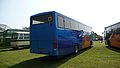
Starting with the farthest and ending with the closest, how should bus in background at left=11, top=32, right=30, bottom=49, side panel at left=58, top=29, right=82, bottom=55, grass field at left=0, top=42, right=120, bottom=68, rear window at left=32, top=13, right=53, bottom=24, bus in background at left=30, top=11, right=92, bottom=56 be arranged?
bus in background at left=11, top=32, right=30, bottom=49, side panel at left=58, top=29, right=82, bottom=55, rear window at left=32, top=13, right=53, bottom=24, bus in background at left=30, top=11, right=92, bottom=56, grass field at left=0, top=42, right=120, bottom=68

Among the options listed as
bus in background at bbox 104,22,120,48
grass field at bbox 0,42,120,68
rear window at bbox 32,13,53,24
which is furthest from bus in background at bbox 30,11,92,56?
bus in background at bbox 104,22,120,48

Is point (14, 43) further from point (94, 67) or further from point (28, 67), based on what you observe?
point (94, 67)

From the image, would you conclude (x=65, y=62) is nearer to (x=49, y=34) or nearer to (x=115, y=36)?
(x=49, y=34)

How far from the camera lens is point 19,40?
16.5 m

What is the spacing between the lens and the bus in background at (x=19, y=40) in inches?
636

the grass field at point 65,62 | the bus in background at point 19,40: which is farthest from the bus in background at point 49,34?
the bus in background at point 19,40

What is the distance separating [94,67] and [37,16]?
594cm

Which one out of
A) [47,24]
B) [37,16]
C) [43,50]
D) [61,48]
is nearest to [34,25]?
[37,16]

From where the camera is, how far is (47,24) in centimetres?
780

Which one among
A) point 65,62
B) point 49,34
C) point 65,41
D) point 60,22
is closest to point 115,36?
point 65,41

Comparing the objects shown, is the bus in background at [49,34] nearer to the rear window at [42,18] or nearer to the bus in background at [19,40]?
the rear window at [42,18]

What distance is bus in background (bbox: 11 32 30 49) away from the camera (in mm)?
16156

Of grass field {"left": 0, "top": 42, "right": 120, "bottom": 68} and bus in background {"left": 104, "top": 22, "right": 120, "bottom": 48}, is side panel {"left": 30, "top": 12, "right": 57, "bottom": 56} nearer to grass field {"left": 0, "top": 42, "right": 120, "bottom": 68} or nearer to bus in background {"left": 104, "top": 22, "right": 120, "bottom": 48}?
grass field {"left": 0, "top": 42, "right": 120, "bottom": 68}

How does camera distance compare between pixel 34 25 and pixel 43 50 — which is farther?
pixel 34 25
